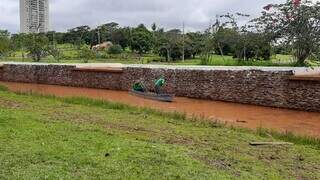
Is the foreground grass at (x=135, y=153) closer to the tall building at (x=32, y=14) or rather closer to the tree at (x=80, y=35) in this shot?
the tall building at (x=32, y=14)

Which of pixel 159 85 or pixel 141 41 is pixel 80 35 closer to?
pixel 141 41

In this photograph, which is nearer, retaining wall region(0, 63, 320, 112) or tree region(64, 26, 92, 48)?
retaining wall region(0, 63, 320, 112)

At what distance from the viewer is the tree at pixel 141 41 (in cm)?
5959

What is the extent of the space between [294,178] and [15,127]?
442cm

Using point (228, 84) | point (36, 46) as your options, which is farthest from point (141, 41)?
point (228, 84)

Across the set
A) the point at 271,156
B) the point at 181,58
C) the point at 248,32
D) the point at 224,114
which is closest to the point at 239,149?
the point at 271,156

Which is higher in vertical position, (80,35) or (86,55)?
(80,35)

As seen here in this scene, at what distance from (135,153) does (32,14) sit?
56369 millimetres

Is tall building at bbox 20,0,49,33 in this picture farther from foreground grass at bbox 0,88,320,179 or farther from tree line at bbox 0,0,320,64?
foreground grass at bbox 0,88,320,179

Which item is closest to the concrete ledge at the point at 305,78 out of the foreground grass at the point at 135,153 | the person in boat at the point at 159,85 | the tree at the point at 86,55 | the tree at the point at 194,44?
the person in boat at the point at 159,85

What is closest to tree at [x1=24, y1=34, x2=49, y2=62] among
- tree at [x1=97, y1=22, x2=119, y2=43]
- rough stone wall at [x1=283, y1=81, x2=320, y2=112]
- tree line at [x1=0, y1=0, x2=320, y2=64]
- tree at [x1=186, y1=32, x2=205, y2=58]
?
tree line at [x1=0, y1=0, x2=320, y2=64]

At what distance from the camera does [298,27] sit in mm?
25516

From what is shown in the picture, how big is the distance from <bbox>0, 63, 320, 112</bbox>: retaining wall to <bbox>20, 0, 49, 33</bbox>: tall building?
3059 cm

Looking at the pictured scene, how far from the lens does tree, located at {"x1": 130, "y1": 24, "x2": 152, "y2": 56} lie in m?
59.6
